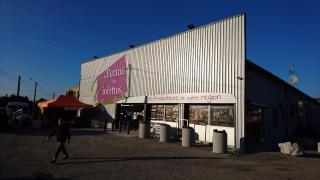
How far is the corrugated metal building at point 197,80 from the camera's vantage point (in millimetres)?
15484

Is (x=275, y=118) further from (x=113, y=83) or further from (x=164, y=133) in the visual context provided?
(x=113, y=83)

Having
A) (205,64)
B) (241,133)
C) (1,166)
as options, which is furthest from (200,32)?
(1,166)

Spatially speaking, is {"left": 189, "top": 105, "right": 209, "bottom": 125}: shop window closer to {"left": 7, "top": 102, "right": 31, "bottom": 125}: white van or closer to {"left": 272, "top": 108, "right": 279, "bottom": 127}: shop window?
{"left": 272, "top": 108, "right": 279, "bottom": 127}: shop window

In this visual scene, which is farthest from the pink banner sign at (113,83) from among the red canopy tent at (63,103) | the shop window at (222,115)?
the shop window at (222,115)

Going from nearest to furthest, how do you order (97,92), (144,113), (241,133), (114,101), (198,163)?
(198,163)
(241,133)
(144,113)
(114,101)
(97,92)

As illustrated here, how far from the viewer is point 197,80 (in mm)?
18062

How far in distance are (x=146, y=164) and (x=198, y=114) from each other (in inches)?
328

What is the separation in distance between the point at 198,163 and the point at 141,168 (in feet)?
8.00

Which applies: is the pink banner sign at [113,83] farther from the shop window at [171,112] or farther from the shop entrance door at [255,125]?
the shop entrance door at [255,125]

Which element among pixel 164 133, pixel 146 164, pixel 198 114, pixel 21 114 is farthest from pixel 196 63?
pixel 21 114

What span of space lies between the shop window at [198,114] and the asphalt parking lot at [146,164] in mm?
3953

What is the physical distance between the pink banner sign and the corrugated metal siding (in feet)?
4.34

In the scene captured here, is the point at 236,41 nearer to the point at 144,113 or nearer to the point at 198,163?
the point at 198,163

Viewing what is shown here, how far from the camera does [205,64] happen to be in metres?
17.6
